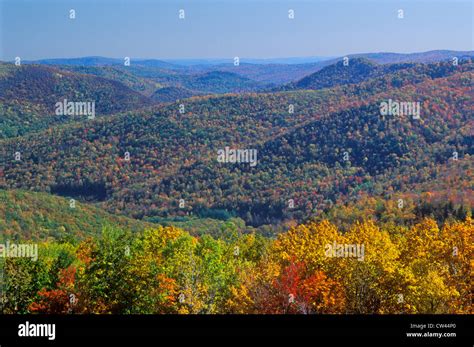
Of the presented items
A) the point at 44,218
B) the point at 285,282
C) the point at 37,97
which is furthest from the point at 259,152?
the point at 37,97

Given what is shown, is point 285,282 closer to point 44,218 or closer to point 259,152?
point 44,218

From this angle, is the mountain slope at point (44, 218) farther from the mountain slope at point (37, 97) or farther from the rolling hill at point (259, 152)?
the mountain slope at point (37, 97)

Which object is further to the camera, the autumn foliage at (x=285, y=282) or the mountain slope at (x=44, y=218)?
the mountain slope at (x=44, y=218)

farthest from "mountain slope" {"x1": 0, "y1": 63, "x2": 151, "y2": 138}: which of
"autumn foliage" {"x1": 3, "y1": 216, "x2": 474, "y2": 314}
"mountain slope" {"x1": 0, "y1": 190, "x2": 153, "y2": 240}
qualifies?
"autumn foliage" {"x1": 3, "y1": 216, "x2": 474, "y2": 314}

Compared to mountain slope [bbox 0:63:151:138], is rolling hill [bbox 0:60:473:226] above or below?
below

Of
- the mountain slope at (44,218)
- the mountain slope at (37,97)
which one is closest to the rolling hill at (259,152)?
the mountain slope at (37,97)

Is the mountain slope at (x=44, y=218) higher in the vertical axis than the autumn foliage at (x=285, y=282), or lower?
lower

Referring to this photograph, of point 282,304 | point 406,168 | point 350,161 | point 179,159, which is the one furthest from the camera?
point 179,159

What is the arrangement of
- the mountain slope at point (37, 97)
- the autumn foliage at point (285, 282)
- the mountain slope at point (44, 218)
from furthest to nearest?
the mountain slope at point (37, 97) → the mountain slope at point (44, 218) → the autumn foliage at point (285, 282)

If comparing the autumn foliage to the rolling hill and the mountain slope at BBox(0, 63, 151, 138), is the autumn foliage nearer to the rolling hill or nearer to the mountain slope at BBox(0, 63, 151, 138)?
the rolling hill
